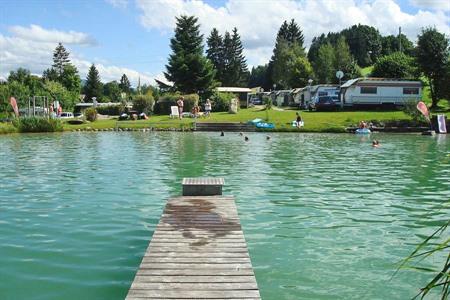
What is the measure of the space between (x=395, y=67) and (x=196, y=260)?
241ft

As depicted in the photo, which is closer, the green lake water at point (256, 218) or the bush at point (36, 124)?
the green lake water at point (256, 218)

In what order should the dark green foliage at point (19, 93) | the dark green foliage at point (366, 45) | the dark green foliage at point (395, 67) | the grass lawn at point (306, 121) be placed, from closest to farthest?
the grass lawn at point (306, 121) < the dark green foliage at point (19, 93) < the dark green foliage at point (395, 67) < the dark green foliage at point (366, 45)

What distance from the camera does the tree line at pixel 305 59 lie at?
63375mm

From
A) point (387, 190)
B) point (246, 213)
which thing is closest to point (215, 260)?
point (246, 213)

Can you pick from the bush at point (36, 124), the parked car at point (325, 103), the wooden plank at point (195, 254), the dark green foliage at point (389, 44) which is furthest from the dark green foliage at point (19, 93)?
the dark green foliage at point (389, 44)

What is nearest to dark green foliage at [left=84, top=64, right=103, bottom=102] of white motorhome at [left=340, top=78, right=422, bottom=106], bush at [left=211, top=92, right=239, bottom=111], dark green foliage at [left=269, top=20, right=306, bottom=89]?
dark green foliage at [left=269, top=20, right=306, bottom=89]

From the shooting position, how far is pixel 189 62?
73938 millimetres

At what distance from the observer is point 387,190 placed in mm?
16219

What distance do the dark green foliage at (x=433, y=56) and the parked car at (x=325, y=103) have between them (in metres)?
11.8

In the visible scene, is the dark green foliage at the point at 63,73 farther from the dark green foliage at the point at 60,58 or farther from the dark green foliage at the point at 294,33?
the dark green foliage at the point at 294,33

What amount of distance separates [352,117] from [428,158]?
2838cm

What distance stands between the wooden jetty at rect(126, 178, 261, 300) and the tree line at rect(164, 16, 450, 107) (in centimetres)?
5474

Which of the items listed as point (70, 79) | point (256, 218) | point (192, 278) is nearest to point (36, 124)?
point (256, 218)

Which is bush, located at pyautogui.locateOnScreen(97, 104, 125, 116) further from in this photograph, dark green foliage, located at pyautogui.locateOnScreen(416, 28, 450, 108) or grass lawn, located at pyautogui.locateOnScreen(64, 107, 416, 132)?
dark green foliage, located at pyautogui.locateOnScreen(416, 28, 450, 108)
